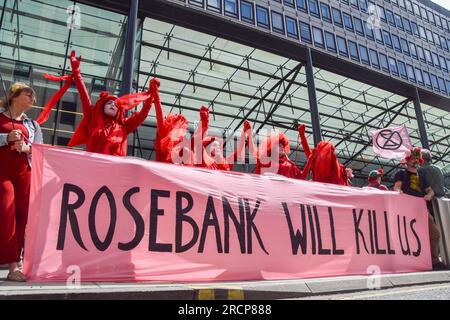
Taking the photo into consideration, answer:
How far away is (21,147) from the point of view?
8.92 feet

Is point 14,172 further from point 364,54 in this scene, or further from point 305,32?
point 364,54

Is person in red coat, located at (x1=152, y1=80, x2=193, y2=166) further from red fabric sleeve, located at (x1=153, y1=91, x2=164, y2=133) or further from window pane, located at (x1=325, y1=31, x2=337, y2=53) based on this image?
window pane, located at (x1=325, y1=31, x2=337, y2=53)

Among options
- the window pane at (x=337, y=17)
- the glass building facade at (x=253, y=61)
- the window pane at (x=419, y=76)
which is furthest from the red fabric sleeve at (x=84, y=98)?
the window pane at (x=419, y=76)

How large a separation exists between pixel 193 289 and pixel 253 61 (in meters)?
16.2

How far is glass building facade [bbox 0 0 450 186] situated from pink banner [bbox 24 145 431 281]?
16.3 ft

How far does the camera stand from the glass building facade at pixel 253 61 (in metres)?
12.7

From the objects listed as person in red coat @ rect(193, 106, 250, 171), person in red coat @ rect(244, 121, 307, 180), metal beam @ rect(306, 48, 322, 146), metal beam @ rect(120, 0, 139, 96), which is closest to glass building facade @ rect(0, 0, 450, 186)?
metal beam @ rect(306, 48, 322, 146)

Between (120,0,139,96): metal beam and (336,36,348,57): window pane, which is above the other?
(336,36,348,57): window pane

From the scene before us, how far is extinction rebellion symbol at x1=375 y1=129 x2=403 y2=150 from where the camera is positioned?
365 inches

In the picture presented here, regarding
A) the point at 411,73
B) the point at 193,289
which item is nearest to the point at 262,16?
the point at 411,73

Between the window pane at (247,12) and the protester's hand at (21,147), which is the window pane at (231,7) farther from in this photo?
the protester's hand at (21,147)

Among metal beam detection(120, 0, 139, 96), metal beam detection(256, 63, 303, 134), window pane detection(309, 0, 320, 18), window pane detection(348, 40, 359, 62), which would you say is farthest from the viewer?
window pane detection(348, 40, 359, 62)
